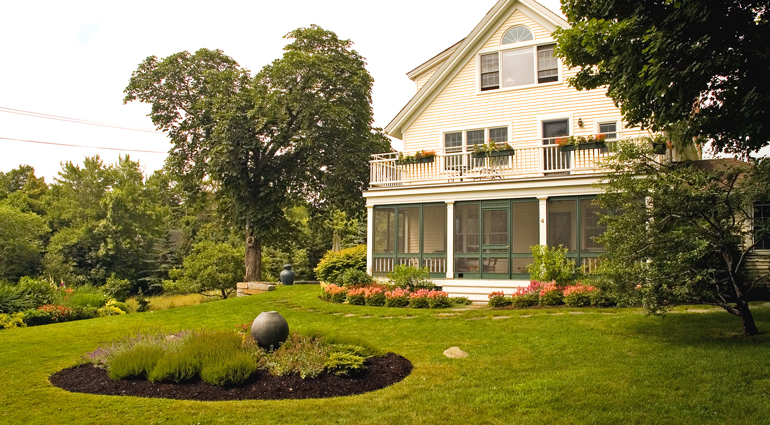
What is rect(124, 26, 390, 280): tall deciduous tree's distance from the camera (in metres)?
22.5

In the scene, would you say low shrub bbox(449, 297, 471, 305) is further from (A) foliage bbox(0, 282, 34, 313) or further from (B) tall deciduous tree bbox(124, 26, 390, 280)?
(A) foliage bbox(0, 282, 34, 313)

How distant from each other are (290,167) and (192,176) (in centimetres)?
484

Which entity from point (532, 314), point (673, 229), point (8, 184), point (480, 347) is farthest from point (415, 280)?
point (8, 184)

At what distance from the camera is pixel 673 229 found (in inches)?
390

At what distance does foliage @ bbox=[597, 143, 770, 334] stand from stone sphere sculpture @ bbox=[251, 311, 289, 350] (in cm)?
617

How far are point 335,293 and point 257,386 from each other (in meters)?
9.89

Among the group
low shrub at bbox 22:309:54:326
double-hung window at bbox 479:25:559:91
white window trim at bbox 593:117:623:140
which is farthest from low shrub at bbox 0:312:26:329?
white window trim at bbox 593:117:623:140

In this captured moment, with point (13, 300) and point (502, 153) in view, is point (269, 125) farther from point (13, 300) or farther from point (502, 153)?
point (13, 300)

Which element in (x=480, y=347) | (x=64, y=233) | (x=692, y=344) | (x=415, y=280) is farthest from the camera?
(x=64, y=233)

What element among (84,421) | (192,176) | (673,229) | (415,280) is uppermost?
(192,176)

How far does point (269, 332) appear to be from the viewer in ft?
30.1

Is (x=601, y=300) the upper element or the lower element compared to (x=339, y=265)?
lower

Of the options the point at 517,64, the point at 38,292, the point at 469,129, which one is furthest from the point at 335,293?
the point at 517,64

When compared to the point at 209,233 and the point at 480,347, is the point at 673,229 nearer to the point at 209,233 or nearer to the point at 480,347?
the point at 480,347
